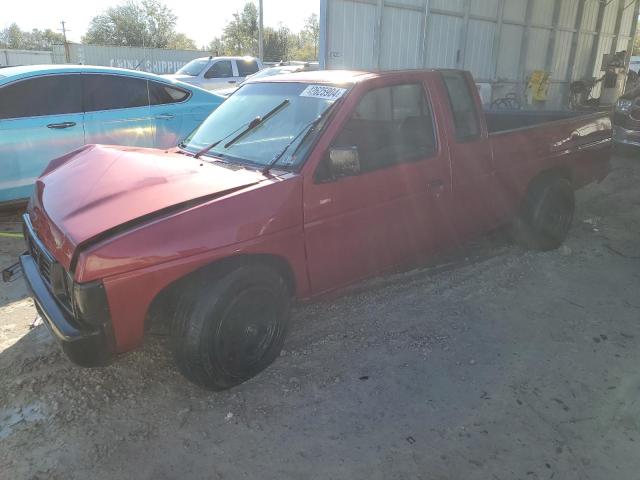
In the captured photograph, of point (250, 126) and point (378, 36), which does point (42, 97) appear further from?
point (378, 36)

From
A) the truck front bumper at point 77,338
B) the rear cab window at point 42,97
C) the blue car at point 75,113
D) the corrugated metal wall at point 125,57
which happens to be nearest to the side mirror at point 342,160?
the truck front bumper at point 77,338

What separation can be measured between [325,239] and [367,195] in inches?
17.0

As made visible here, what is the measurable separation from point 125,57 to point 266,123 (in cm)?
3583

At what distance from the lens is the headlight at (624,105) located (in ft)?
31.3

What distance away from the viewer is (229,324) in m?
2.81

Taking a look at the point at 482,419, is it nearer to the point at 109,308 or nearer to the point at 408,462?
the point at 408,462

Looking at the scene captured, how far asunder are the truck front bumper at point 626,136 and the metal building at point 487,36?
16.1 ft

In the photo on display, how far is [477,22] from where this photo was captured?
13.6 meters

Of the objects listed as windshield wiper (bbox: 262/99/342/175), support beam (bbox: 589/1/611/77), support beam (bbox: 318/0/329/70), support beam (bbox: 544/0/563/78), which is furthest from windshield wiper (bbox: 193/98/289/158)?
support beam (bbox: 589/1/611/77)

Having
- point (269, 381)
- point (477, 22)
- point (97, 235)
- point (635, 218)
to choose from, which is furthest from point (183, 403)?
point (477, 22)

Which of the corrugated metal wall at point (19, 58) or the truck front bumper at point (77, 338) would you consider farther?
the corrugated metal wall at point (19, 58)

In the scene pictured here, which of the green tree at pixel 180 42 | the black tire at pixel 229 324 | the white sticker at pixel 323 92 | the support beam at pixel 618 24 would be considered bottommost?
the black tire at pixel 229 324

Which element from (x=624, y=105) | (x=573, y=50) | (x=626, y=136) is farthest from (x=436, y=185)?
(x=573, y=50)

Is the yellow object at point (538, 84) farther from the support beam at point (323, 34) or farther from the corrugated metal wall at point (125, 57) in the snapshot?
the corrugated metal wall at point (125, 57)
